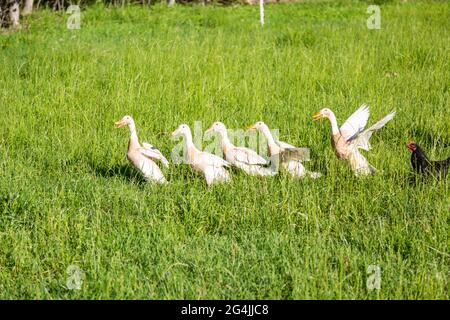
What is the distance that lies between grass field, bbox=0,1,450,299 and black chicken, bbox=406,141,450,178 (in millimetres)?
138

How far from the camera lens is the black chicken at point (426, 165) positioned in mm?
5227

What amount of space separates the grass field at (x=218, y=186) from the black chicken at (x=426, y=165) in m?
0.14

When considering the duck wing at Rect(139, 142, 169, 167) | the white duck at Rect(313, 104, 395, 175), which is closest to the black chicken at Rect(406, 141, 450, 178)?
the white duck at Rect(313, 104, 395, 175)

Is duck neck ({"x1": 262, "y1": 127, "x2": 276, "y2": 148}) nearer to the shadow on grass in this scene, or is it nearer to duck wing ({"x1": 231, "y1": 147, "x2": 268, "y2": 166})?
duck wing ({"x1": 231, "y1": 147, "x2": 268, "y2": 166})

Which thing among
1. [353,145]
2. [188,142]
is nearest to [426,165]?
[353,145]

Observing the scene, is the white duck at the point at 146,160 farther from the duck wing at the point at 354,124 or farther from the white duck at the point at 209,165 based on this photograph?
the duck wing at the point at 354,124

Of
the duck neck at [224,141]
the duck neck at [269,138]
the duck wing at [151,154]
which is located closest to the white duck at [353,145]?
the duck neck at [269,138]

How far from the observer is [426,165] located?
527cm

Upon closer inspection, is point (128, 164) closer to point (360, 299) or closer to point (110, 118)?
point (110, 118)

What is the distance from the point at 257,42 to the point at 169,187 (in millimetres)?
5855

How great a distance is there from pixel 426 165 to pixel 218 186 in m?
1.54

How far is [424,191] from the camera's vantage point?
16.7ft

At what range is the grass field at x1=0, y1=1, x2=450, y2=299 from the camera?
410cm

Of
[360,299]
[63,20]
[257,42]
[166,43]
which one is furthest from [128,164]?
[63,20]
